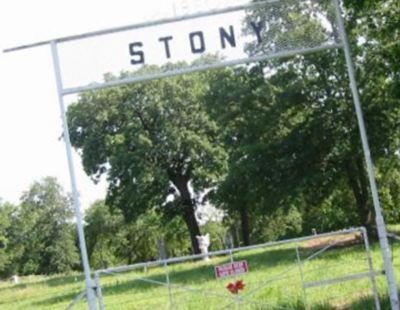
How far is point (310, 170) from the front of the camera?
26859mm

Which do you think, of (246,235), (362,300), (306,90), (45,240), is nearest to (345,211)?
(246,235)

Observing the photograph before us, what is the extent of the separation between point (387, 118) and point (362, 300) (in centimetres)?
1572

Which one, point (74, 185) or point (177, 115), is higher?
point (177, 115)

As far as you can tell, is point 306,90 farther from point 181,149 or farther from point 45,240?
point 45,240

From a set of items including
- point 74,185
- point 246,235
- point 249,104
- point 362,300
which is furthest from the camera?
point 246,235

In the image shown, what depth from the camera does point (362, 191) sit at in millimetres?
28547

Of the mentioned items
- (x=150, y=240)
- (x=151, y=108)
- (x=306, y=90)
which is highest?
(x=151, y=108)

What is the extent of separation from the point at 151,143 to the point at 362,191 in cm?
1461

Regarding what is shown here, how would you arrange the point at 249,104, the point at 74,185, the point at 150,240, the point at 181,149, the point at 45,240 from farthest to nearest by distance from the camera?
the point at 45,240, the point at 150,240, the point at 181,149, the point at 249,104, the point at 74,185

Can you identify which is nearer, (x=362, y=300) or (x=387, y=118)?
(x=362, y=300)

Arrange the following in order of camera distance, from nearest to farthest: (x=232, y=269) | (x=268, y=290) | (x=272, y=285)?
(x=232, y=269) → (x=268, y=290) → (x=272, y=285)

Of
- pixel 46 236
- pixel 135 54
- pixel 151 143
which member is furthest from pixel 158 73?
pixel 46 236

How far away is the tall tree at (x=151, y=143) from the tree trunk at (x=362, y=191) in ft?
38.8

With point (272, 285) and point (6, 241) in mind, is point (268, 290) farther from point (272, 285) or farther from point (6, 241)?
point (6, 241)
